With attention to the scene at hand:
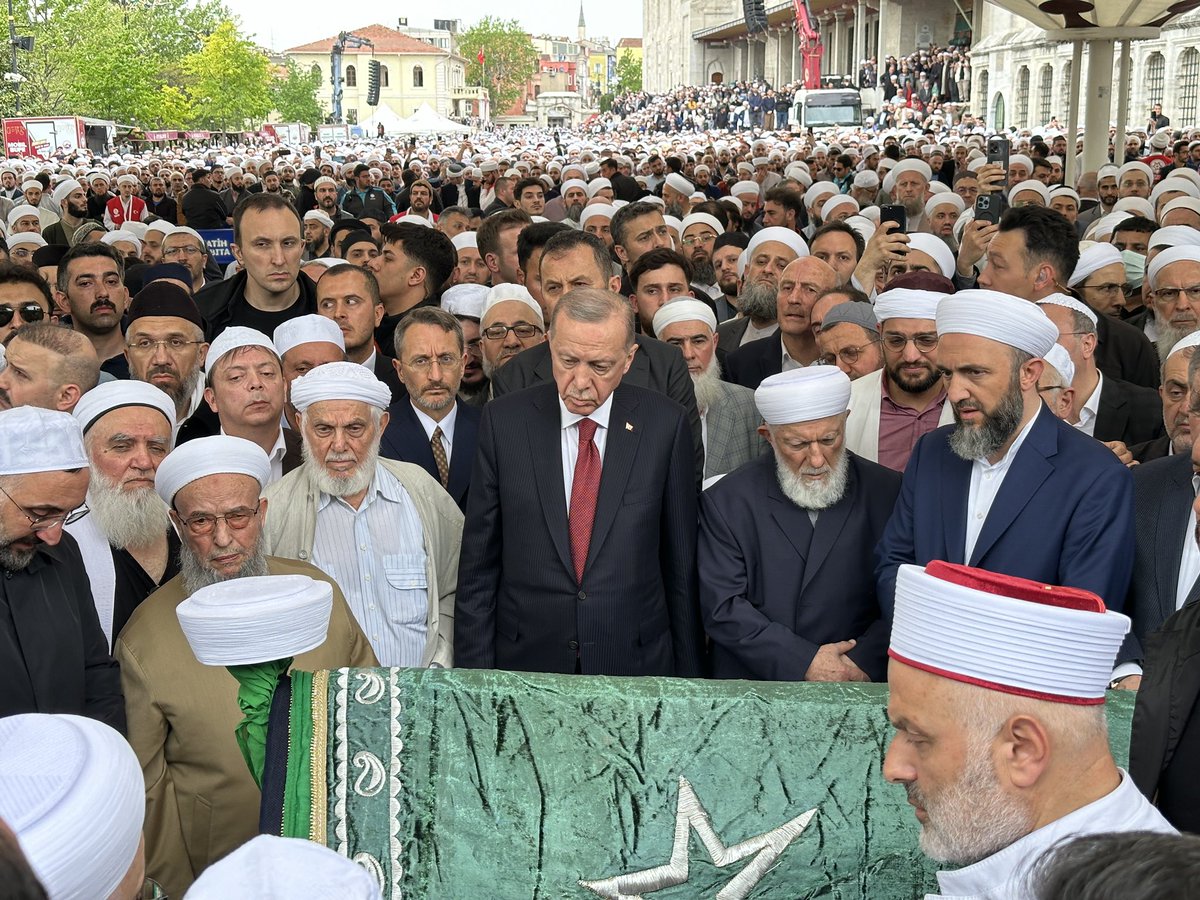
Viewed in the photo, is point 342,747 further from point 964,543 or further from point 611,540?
point 964,543

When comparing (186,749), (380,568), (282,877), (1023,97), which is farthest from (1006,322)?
(1023,97)

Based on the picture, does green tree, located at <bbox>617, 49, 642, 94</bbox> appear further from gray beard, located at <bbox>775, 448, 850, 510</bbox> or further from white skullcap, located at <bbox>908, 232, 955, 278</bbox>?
gray beard, located at <bbox>775, 448, 850, 510</bbox>

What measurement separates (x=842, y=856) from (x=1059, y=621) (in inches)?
39.1

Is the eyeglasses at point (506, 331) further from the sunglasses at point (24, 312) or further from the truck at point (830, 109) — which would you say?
the truck at point (830, 109)

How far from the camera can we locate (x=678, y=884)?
9.12ft

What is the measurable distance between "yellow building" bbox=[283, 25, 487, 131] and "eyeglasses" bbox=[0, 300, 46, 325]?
120 metres

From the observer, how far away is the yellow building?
126 m

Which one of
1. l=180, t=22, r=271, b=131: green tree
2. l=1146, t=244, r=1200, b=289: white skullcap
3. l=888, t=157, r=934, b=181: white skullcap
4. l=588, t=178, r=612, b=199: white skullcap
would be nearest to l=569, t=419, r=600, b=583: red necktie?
l=1146, t=244, r=1200, b=289: white skullcap

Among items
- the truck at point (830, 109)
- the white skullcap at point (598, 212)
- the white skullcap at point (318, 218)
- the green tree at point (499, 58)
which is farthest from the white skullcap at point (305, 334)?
the green tree at point (499, 58)

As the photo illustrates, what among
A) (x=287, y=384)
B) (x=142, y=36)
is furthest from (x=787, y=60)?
(x=287, y=384)

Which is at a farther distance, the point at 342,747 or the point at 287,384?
the point at 287,384

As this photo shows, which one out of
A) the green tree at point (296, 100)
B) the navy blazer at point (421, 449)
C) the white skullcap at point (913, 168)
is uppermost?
the green tree at point (296, 100)

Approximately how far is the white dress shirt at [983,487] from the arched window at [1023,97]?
4030 cm

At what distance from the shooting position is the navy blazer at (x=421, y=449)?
15.0 feet
